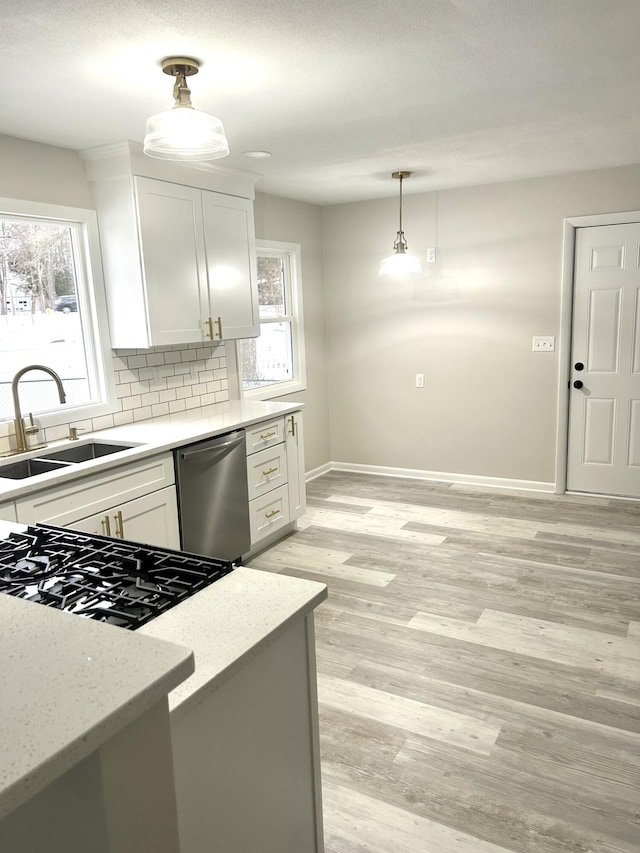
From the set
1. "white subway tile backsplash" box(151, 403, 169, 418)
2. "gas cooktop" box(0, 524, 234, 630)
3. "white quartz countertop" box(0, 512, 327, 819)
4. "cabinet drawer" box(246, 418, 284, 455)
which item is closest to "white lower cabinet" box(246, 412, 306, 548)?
"cabinet drawer" box(246, 418, 284, 455)

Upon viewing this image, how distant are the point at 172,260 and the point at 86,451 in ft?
3.82

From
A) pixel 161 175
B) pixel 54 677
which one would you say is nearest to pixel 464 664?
pixel 54 677

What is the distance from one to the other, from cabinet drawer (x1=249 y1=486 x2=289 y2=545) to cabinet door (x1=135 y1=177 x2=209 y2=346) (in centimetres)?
108

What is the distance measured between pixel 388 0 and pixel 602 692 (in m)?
2.60

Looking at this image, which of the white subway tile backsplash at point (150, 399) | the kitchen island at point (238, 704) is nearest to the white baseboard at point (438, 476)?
the white subway tile backsplash at point (150, 399)

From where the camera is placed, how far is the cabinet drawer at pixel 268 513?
395 cm

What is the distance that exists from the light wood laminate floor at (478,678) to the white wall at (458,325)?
919 millimetres

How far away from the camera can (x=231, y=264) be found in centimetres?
405

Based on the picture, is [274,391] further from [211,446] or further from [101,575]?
[101,575]

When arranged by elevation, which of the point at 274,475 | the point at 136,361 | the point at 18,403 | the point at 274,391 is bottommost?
the point at 274,475

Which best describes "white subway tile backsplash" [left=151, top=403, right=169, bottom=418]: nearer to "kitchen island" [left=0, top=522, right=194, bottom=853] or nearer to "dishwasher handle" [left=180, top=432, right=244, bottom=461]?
"dishwasher handle" [left=180, top=432, right=244, bottom=461]

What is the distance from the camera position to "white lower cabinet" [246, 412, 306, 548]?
393cm

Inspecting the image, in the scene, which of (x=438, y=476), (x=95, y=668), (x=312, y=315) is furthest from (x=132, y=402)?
(x=95, y=668)

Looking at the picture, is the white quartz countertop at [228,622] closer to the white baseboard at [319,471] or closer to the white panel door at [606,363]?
the white panel door at [606,363]
